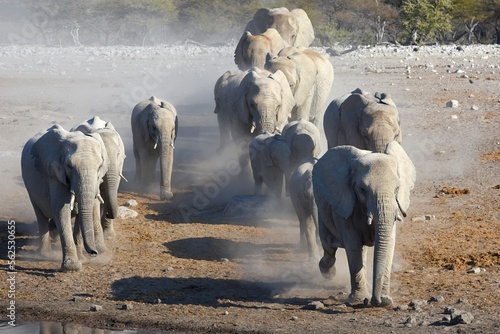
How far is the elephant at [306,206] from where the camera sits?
1042cm

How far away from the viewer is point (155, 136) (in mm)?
14062

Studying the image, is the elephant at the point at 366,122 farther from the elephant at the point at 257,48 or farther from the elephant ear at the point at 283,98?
the elephant at the point at 257,48

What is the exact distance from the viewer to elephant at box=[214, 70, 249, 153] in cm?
1606

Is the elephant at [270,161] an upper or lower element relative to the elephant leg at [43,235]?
upper

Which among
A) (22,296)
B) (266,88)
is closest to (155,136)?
(266,88)

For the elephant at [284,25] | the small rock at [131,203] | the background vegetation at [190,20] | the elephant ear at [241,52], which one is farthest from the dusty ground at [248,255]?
the background vegetation at [190,20]

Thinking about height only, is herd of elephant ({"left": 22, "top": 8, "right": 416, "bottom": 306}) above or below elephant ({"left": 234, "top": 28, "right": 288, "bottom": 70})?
below

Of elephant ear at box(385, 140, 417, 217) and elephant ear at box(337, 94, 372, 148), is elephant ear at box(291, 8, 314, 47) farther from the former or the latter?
elephant ear at box(385, 140, 417, 217)

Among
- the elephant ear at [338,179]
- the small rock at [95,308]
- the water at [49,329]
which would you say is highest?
the elephant ear at [338,179]

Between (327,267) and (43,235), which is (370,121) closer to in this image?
(327,267)

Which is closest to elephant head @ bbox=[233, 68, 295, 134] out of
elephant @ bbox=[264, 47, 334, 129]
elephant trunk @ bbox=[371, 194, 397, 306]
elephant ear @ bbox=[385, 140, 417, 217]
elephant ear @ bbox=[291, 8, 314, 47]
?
elephant @ bbox=[264, 47, 334, 129]

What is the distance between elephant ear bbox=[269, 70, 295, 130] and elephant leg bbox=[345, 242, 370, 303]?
6.07 meters

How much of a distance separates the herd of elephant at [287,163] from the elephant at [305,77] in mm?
22

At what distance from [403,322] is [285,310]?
1017mm
